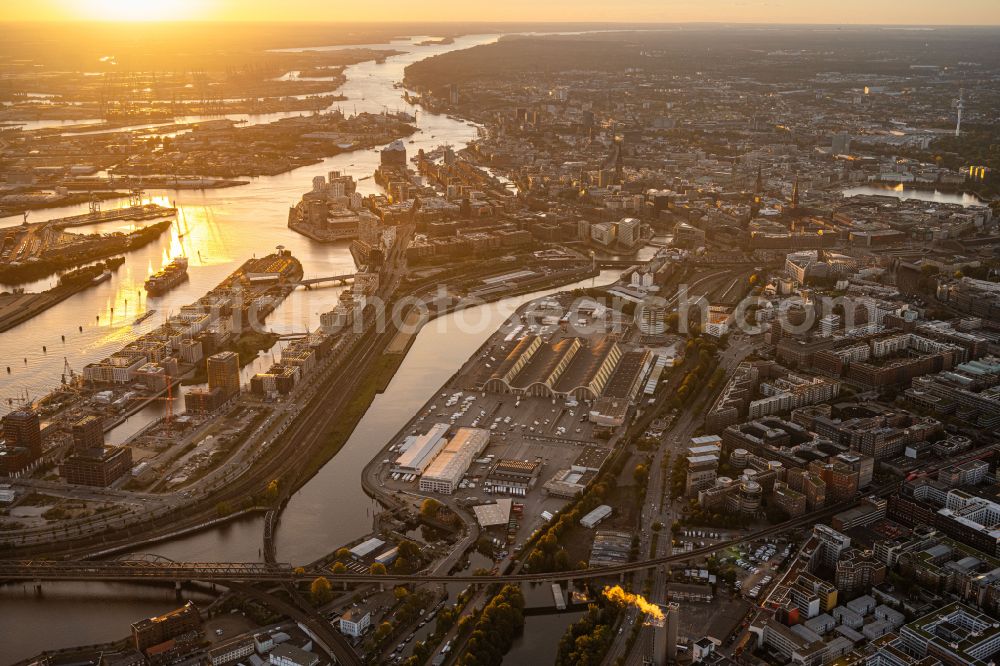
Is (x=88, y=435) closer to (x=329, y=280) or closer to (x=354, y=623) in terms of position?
(x=354, y=623)

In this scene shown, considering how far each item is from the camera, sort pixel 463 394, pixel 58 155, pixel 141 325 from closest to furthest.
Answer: pixel 463 394 < pixel 141 325 < pixel 58 155

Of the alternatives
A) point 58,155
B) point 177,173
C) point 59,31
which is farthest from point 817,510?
point 59,31

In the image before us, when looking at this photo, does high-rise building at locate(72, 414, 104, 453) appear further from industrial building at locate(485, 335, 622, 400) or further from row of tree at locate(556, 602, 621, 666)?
row of tree at locate(556, 602, 621, 666)

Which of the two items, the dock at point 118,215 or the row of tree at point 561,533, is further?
the dock at point 118,215

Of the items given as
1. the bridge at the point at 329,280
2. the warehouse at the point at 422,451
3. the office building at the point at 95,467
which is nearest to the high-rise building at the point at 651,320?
the warehouse at the point at 422,451

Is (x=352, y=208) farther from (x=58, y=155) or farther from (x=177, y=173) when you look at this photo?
(x=58, y=155)

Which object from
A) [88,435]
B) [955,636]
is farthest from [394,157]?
[955,636]

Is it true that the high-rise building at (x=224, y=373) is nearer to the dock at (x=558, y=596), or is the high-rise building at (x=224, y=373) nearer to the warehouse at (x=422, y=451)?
the warehouse at (x=422, y=451)

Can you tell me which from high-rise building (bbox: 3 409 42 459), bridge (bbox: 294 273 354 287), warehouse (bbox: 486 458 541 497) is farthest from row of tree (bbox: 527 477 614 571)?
bridge (bbox: 294 273 354 287)
